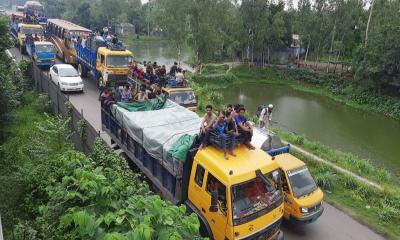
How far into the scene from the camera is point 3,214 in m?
8.16

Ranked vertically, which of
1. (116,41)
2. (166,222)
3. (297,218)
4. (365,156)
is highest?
(116,41)

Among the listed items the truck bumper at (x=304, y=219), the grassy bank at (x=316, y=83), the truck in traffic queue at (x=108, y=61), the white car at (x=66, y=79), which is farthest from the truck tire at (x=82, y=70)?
the truck bumper at (x=304, y=219)

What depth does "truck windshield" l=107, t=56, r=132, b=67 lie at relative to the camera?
19.0 meters

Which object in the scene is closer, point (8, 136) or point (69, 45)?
point (8, 136)

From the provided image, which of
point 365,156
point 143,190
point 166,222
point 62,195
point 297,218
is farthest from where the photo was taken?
point 365,156

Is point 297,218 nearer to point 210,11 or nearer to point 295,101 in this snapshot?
point 295,101

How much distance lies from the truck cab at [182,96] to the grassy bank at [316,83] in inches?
859

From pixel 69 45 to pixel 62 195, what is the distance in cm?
2101

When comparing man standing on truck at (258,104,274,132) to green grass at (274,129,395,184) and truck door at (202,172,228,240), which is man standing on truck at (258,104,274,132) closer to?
green grass at (274,129,395,184)

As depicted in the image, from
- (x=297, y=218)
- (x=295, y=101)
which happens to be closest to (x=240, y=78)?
(x=295, y=101)

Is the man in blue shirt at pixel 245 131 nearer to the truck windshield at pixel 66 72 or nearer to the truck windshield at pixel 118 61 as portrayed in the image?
the truck windshield at pixel 118 61

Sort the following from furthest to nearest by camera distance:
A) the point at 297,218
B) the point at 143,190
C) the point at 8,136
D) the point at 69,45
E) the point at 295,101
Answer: the point at 295,101, the point at 69,45, the point at 8,136, the point at 297,218, the point at 143,190

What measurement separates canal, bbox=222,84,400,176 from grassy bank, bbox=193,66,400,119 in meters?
1.12

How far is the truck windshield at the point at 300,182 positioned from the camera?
9.51 meters
